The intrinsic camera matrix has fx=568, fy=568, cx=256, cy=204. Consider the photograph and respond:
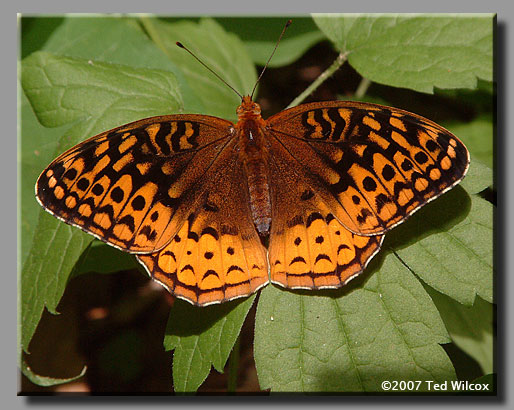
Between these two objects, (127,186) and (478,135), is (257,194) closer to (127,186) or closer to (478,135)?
(127,186)

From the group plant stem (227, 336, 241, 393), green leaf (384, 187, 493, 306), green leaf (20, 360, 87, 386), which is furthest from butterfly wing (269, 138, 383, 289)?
green leaf (20, 360, 87, 386)

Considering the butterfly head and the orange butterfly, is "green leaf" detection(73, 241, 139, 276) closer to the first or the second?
the orange butterfly

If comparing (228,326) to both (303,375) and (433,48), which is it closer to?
(303,375)

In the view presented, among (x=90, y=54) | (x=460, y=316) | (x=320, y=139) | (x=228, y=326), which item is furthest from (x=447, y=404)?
(x=90, y=54)

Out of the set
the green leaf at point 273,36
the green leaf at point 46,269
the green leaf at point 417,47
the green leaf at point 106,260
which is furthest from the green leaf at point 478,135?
the green leaf at point 46,269

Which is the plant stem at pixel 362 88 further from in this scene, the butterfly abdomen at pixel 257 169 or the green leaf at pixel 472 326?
the green leaf at pixel 472 326

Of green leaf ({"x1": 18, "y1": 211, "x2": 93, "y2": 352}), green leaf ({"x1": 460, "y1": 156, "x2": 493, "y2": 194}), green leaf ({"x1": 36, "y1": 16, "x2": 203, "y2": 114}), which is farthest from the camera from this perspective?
Answer: green leaf ({"x1": 36, "y1": 16, "x2": 203, "y2": 114})
